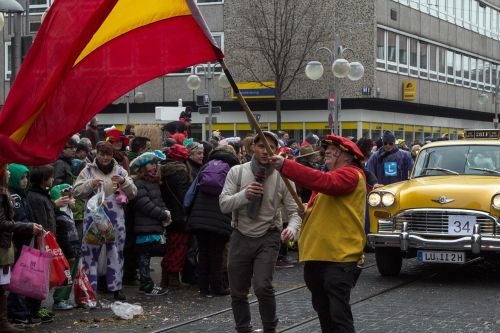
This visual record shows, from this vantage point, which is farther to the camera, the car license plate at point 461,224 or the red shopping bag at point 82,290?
the car license plate at point 461,224

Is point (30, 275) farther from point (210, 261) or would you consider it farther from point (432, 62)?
point (432, 62)

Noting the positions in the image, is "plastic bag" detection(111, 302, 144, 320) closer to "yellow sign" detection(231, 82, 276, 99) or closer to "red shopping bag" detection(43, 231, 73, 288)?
"red shopping bag" detection(43, 231, 73, 288)

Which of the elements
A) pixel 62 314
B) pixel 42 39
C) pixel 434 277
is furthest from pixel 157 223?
pixel 42 39

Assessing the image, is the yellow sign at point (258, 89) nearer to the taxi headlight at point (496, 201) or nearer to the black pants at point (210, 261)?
the taxi headlight at point (496, 201)

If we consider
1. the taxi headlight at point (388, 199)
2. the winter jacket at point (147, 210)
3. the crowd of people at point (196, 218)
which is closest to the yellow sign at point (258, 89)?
the crowd of people at point (196, 218)

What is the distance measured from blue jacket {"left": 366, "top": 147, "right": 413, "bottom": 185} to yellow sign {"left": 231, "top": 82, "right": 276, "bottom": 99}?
1135 inches

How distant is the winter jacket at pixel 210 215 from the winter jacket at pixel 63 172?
1.72 m

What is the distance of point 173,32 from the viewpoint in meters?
7.76

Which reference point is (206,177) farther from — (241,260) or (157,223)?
(241,260)

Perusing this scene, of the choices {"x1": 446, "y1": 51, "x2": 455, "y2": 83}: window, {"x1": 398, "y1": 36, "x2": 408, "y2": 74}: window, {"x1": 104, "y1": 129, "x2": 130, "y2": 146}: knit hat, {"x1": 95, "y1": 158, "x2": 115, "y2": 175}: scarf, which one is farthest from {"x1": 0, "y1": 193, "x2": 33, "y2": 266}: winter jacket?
{"x1": 446, "y1": 51, "x2": 455, "y2": 83}: window

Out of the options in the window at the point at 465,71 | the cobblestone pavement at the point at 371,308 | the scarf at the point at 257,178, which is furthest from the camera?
the window at the point at 465,71

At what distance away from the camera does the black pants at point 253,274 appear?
8.88m

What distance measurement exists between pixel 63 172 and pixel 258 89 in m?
34.7

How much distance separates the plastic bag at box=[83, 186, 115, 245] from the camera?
1141 centimetres
